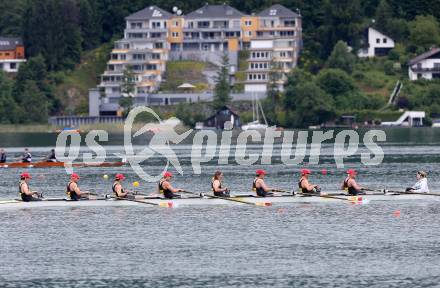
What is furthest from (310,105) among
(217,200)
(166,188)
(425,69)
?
(166,188)

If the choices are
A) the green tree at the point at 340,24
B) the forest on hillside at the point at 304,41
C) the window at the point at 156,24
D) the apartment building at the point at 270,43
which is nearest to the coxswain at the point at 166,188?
the forest on hillside at the point at 304,41

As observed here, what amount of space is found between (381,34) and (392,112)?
58.7ft

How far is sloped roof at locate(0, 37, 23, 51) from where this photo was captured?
163 meters

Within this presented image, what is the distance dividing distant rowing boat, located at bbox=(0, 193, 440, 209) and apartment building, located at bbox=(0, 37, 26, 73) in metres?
113

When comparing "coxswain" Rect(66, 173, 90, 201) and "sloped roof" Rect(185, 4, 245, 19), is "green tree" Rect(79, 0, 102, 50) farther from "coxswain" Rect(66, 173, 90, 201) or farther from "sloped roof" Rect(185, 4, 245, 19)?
"coxswain" Rect(66, 173, 90, 201)

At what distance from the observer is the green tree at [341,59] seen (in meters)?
145

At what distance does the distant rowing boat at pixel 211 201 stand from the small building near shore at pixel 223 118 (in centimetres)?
9242

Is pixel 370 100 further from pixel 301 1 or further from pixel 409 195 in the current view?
pixel 409 195

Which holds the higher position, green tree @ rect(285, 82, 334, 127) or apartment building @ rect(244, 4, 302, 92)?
apartment building @ rect(244, 4, 302, 92)

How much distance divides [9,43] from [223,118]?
3368cm

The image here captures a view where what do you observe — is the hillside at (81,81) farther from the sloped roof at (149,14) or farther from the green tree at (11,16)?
the green tree at (11,16)

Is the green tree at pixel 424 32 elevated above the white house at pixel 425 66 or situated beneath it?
elevated above

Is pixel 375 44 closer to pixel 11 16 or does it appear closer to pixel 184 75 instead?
pixel 184 75

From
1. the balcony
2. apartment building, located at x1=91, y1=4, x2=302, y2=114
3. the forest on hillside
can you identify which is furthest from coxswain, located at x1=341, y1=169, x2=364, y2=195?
apartment building, located at x1=91, y1=4, x2=302, y2=114
